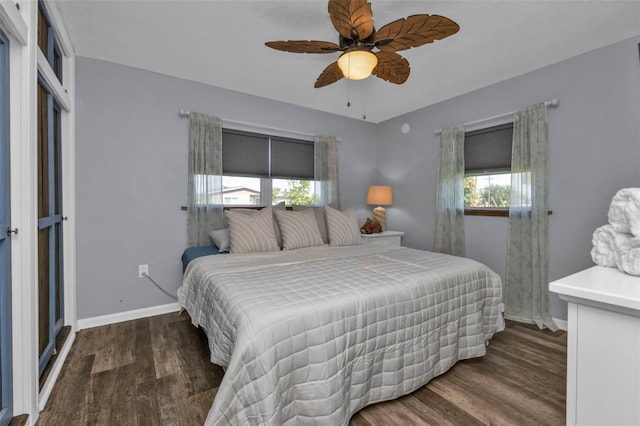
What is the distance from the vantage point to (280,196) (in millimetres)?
3594

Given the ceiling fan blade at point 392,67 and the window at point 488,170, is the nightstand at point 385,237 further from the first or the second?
the ceiling fan blade at point 392,67

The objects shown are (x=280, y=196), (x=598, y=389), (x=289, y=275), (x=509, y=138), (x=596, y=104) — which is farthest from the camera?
(x=280, y=196)

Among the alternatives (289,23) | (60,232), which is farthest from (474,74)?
(60,232)

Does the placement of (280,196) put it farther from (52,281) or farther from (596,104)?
(596,104)

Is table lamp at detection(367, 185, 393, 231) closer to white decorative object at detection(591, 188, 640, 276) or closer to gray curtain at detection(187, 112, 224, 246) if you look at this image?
gray curtain at detection(187, 112, 224, 246)

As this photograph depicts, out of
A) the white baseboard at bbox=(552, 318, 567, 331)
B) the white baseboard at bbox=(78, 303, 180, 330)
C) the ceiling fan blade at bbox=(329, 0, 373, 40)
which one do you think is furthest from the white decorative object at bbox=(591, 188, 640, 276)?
the white baseboard at bbox=(78, 303, 180, 330)

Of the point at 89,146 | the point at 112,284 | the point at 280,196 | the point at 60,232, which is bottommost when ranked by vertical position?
the point at 112,284

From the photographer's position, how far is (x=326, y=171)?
3.80 metres

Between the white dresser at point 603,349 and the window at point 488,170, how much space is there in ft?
7.86

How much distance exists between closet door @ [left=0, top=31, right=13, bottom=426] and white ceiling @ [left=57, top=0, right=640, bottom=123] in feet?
3.30

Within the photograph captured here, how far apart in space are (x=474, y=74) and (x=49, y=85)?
11.4ft

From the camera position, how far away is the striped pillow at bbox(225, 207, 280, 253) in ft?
8.13

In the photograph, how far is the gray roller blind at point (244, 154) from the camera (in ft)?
10.4

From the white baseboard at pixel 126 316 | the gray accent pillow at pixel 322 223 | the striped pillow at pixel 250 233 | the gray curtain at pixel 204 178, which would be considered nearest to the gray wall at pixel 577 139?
the gray accent pillow at pixel 322 223
